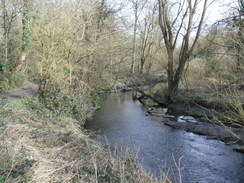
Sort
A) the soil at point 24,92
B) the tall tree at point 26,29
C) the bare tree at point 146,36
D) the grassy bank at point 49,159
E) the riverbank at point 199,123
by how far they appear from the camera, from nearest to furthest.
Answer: the grassy bank at point 49,159 < the riverbank at point 199,123 < the soil at point 24,92 < the tall tree at point 26,29 < the bare tree at point 146,36

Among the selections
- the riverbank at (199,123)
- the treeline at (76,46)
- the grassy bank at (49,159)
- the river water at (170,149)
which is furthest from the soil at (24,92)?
the riverbank at (199,123)

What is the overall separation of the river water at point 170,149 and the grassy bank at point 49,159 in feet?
3.30

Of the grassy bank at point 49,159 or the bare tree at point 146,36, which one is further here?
the bare tree at point 146,36

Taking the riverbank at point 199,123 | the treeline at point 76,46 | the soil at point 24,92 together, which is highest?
the treeline at point 76,46

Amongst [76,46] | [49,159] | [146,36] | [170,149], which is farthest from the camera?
[146,36]

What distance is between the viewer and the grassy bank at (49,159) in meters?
5.16

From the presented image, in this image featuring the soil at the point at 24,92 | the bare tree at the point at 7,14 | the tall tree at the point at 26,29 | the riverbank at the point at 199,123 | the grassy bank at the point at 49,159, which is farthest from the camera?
the tall tree at the point at 26,29

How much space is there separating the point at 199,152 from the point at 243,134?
3.15 meters

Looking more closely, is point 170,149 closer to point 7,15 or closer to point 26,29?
point 26,29

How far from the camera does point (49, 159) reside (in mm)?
5953

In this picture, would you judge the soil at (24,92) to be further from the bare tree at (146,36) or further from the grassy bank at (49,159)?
the bare tree at (146,36)

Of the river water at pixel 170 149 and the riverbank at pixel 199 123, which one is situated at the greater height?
the riverbank at pixel 199 123

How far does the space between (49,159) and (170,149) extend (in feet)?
19.4

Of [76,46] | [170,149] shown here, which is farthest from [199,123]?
[76,46]
